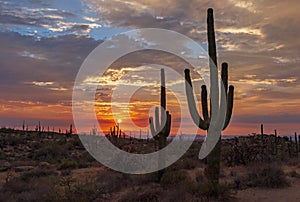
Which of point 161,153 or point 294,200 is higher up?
point 161,153

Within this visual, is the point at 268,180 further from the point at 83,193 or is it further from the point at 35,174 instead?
the point at 35,174

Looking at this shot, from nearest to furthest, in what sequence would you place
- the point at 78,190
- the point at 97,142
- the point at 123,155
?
the point at 78,190 < the point at 123,155 < the point at 97,142

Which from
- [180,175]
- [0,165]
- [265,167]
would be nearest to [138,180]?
[180,175]

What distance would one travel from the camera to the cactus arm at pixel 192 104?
1480cm

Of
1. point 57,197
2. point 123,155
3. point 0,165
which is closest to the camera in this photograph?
point 57,197

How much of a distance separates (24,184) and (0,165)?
11967 millimetres

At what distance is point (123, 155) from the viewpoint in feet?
79.4

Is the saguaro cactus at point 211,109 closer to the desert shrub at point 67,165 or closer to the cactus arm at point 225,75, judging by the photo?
the cactus arm at point 225,75

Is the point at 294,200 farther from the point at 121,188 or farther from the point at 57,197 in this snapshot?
the point at 57,197

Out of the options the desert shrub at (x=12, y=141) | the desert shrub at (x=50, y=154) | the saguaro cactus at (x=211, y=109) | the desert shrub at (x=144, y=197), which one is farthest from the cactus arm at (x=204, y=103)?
the desert shrub at (x=12, y=141)

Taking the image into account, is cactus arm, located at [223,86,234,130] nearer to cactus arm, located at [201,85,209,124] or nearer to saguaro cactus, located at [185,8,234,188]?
saguaro cactus, located at [185,8,234,188]

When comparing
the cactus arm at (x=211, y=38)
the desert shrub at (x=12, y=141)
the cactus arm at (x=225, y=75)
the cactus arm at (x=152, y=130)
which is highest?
the cactus arm at (x=211, y=38)

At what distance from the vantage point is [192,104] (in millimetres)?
15477

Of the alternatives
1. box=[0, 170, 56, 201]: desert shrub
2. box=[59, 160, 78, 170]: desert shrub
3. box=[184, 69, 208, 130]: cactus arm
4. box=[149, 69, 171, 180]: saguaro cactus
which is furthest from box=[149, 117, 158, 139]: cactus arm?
box=[59, 160, 78, 170]: desert shrub
